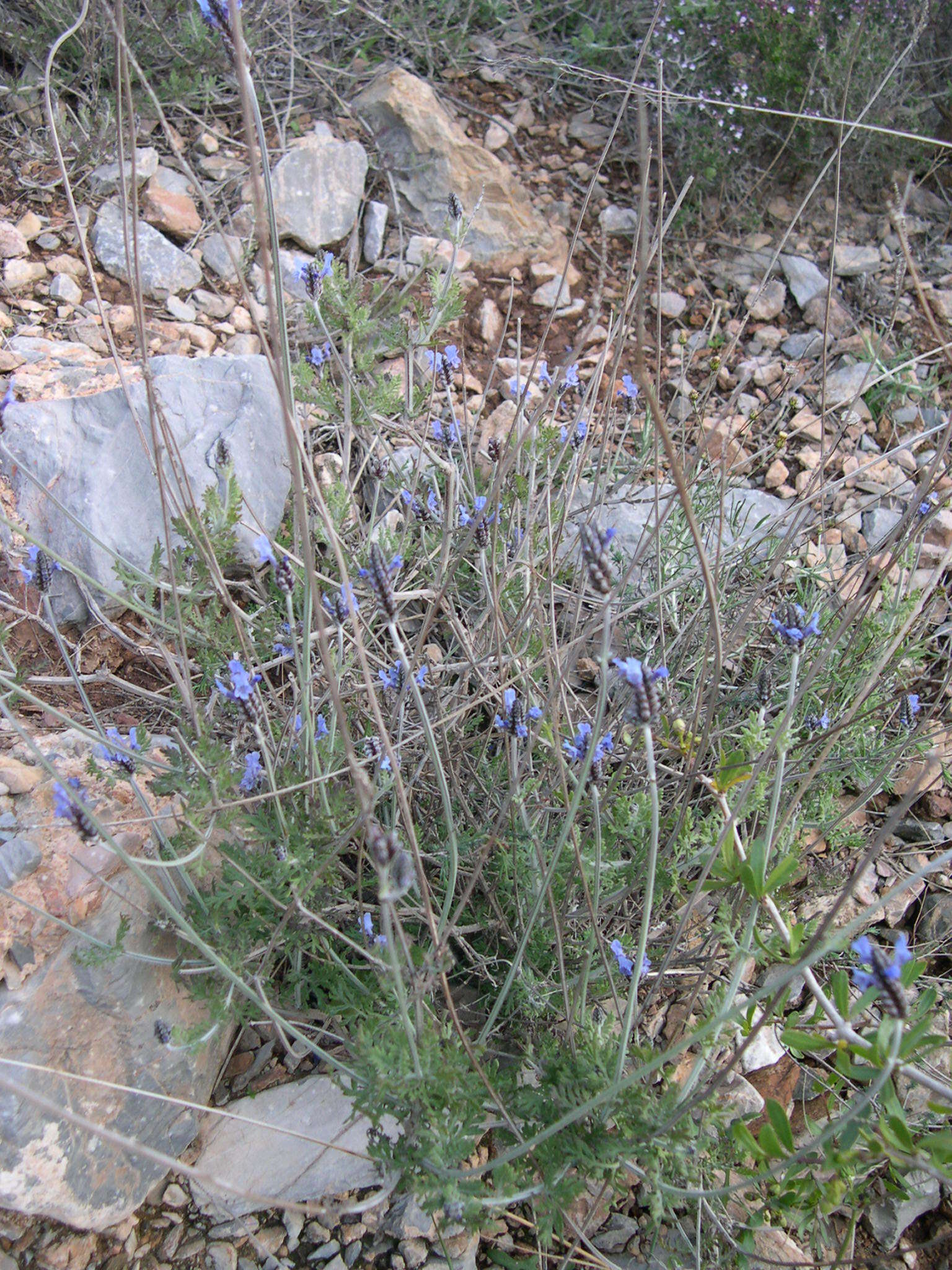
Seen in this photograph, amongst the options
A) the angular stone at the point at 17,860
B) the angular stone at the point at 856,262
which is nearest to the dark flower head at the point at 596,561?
the angular stone at the point at 17,860

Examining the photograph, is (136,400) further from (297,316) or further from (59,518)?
(297,316)

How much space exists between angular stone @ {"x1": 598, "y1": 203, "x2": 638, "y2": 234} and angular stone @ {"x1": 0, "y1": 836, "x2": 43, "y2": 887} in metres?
3.13

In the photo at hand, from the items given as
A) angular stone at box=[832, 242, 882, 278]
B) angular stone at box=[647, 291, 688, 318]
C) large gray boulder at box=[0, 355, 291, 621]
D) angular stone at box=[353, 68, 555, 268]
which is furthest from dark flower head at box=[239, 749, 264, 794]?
angular stone at box=[832, 242, 882, 278]

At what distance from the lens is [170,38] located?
3.33 metres

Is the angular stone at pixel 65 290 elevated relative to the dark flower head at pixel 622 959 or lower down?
elevated

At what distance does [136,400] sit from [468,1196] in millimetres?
2060

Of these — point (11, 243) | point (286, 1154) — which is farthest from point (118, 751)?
point (11, 243)

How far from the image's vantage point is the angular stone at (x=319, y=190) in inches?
125

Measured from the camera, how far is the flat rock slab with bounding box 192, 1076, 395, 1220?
66.6 inches

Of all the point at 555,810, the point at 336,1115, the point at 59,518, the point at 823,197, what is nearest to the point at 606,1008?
the point at 555,810

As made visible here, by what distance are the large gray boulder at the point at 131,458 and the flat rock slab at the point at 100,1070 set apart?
36.7 inches

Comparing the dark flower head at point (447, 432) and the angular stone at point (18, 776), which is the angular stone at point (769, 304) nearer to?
the dark flower head at point (447, 432)

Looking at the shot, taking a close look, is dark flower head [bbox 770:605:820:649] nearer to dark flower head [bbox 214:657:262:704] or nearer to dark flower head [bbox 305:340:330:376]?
dark flower head [bbox 214:657:262:704]

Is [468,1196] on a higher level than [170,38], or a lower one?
lower
